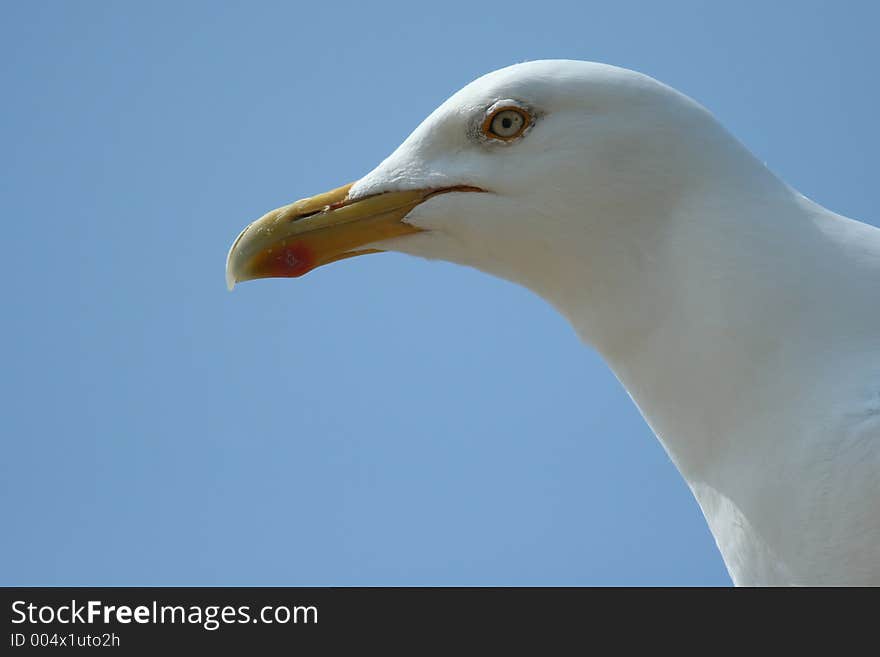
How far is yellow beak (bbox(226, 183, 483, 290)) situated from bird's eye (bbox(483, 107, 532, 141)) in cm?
32

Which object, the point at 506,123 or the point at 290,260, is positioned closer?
the point at 506,123

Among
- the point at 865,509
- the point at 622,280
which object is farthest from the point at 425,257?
the point at 865,509

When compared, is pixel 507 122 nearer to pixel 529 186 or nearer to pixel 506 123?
pixel 506 123

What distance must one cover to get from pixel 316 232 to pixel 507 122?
82 centimetres

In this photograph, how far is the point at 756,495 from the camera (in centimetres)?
370

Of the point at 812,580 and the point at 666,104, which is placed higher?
the point at 666,104

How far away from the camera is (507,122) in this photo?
4332mm

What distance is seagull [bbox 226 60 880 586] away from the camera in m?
3.60

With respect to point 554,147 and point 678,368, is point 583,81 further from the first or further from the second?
point 678,368

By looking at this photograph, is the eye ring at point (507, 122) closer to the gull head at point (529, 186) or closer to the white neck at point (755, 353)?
the gull head at point (529, 186)

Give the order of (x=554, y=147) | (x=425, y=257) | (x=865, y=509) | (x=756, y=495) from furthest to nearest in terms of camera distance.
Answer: (x=425, y=257)
(x=554, y=147)
(x=756, y=495)
(x=865, y=509)

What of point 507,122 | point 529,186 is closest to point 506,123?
point 507,122

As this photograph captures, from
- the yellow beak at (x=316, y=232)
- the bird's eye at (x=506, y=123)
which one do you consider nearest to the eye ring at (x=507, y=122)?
the bird's eye at (x=506, y=123)

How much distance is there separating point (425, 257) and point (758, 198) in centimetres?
123
